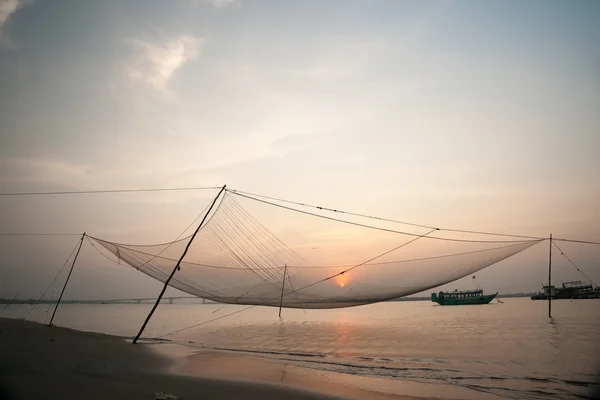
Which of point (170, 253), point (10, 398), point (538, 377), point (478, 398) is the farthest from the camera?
point (170, 253)

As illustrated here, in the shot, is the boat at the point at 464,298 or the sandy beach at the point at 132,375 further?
the boat at the point at 464,298

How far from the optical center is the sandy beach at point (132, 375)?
5457mm

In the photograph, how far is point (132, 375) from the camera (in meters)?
7.02

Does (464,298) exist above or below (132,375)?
below

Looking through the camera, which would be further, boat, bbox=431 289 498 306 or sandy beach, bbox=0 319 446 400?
boat, bbox=431 289 498 306

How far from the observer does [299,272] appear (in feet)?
65.2

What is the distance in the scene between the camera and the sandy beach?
5.46 meters

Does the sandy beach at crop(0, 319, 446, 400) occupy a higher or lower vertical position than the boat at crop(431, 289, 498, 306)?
higher

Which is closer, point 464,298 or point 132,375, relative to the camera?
point 132,375

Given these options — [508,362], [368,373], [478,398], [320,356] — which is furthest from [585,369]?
[320,356]

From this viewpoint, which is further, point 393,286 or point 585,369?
point 393,286

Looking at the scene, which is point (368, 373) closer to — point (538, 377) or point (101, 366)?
point (538, 377)

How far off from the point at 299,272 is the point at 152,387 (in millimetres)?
14084

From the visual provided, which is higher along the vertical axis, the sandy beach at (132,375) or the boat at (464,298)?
the sandy beach at (132,375)
